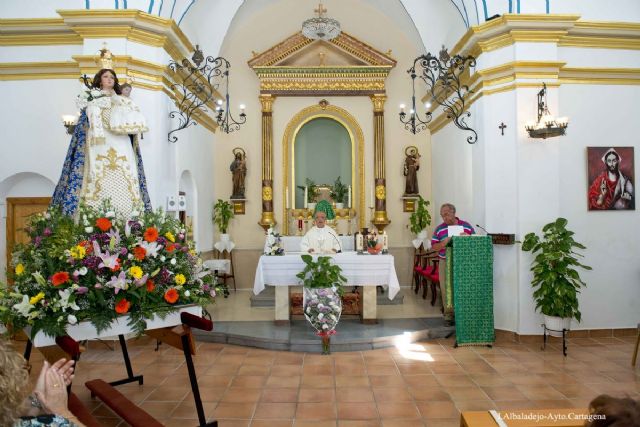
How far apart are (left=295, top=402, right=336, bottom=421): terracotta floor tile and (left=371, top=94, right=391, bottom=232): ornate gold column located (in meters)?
6.71

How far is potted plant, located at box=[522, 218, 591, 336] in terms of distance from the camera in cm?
606

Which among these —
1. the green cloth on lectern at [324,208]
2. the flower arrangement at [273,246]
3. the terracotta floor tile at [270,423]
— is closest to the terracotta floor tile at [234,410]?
the terracotta floor tile at [270,423]

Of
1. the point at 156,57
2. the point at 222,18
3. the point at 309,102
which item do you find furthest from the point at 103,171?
the point at 309,102

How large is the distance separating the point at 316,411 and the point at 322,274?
2.32 m

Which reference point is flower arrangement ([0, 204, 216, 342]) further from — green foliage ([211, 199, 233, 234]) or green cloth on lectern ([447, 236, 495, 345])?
green foliage ([211, 199, 233, 234])

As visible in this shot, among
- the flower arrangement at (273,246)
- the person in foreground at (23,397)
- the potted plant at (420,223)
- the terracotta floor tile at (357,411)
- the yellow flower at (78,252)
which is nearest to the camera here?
the person in foreground at (23,397)

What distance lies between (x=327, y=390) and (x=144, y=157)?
4.22 meters

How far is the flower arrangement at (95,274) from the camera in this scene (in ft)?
10.2

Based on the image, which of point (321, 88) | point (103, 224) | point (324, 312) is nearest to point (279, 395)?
point (324, 312)

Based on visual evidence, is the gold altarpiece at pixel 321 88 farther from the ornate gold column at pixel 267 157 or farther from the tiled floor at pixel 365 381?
the tiled floor at pixel 365 381

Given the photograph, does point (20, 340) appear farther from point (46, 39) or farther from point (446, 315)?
point (446, 315)

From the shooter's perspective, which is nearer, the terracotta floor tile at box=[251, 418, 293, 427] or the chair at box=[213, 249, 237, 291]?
the terracotta floor tile at box=[251, 418, 293, 427]

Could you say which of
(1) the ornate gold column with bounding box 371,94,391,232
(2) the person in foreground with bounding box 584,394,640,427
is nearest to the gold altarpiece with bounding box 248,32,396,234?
(1) the ornate gold column with bounding box 371,94,391,232

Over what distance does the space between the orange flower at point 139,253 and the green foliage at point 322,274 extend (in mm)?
3378
